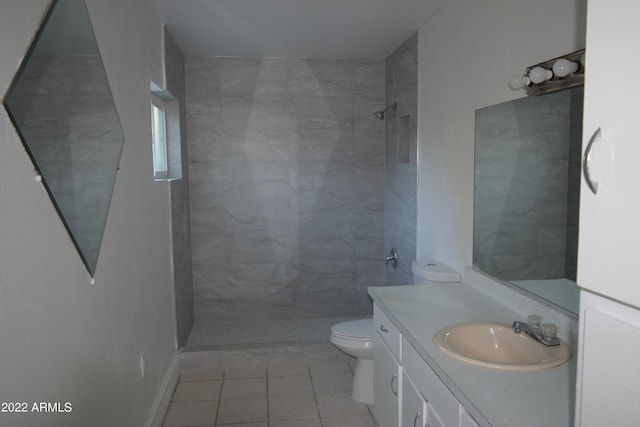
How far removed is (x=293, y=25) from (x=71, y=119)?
1.99 metres

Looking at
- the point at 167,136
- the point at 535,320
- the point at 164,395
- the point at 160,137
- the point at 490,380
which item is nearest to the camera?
the point at 490,380

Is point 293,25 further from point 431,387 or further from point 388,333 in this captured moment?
point 431,387

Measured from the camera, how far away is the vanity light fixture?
1720mm

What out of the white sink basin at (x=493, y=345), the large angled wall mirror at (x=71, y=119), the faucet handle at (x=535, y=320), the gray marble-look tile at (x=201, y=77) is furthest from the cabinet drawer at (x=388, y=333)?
the gray marble-look tile at (x=201, y=77)

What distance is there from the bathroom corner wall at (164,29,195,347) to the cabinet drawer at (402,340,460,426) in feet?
6.58

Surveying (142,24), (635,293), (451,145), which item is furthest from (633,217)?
(142,24)

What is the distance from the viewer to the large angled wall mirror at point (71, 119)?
133 cm

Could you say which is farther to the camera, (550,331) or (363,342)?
(363,342)

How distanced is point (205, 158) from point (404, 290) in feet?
7.88

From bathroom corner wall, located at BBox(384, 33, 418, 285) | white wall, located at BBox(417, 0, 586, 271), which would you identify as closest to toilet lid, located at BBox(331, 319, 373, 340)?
white wall, located at BBox(417, 0, 586, 271)

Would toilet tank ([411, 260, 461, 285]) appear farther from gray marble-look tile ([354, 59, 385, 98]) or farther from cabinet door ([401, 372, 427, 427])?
gray marble-look tile ([354, 59, 385, 98])

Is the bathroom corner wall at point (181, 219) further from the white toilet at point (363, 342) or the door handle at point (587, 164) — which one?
the door handle at point (587, 164)

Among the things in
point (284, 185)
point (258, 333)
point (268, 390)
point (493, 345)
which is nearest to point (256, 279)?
point (258, 333)

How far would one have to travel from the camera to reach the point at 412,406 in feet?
6.32
